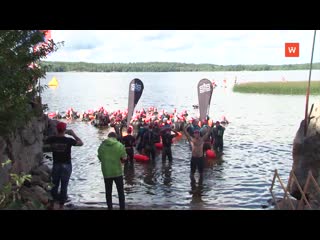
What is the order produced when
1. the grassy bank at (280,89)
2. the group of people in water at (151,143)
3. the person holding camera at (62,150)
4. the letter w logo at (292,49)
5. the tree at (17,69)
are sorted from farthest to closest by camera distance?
the grassy bank at (280,89) → the letter w logo at (292,49) → the tree at (17,69) → the group of people in water at (151,143) → the person holding camera at (62,150)

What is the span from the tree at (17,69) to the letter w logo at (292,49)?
9.84 m

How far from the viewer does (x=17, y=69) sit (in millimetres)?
9461

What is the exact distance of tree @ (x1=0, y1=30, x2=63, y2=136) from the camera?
8938 mm

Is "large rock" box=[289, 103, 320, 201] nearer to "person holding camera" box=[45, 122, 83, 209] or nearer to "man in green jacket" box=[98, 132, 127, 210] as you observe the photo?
"man in green jacket" box=[98, 132, 127, 210]

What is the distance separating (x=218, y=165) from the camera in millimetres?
17266

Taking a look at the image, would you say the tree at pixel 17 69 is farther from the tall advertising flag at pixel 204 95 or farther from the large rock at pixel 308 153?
the tall advertising flag at pixel 204 95

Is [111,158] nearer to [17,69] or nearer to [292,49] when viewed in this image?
[17,69]

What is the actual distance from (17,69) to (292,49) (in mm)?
11779

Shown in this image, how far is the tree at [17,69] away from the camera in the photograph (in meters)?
8.94

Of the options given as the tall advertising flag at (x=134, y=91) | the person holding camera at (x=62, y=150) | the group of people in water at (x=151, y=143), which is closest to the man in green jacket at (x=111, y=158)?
the group of people in water at (x=151, y=143)
